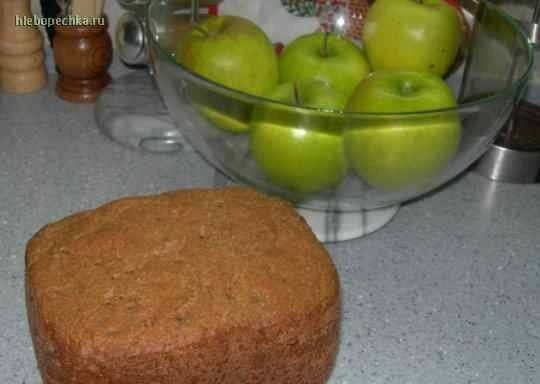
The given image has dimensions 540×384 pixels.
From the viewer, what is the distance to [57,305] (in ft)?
1.86

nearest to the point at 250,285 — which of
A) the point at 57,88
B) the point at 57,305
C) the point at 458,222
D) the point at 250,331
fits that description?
the point at 250,331

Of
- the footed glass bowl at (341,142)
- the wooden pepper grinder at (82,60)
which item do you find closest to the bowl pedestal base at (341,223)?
the footed glass bowl at (341,142)

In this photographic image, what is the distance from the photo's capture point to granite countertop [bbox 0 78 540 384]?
2.33 feet

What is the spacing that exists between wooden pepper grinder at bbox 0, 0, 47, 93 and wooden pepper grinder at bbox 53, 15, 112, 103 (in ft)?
0.11

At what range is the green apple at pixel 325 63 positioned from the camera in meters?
0.83

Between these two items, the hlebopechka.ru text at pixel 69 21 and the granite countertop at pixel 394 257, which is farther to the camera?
the hlebopechka.ru text at pixel 69 21

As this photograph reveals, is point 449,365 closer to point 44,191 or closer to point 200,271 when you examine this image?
point 200,271

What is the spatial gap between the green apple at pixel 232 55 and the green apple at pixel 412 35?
0.14m

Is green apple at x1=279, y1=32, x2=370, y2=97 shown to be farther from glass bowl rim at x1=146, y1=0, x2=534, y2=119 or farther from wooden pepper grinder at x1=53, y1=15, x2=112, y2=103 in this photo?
wooden pepper grinder at x1=53, y1=15, x2=112, y2=103

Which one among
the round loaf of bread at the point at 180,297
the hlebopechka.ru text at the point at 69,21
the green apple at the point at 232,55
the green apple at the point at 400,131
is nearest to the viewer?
the round loaf of bread at the point at 180,297

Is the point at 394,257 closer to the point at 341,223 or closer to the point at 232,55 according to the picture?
the point at 341,223

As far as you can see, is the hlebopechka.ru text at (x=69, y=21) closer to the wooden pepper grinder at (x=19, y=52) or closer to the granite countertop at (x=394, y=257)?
the wooden pepper grinder at (x=19, y=52)

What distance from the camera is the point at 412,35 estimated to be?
85 cm

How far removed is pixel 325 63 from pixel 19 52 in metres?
0.52
